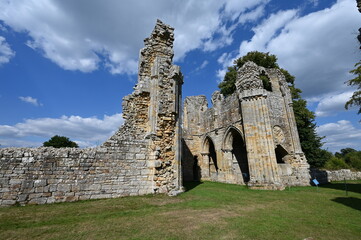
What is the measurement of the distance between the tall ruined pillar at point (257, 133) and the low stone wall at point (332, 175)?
19.1 feet

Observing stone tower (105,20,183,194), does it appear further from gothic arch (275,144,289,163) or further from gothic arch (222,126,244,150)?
gothic arch (275,144,289,163)

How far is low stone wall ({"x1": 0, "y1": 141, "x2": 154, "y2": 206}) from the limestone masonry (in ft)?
0.07

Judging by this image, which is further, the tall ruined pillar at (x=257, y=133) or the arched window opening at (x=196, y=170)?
the arched window opening at (x=196, y=170)

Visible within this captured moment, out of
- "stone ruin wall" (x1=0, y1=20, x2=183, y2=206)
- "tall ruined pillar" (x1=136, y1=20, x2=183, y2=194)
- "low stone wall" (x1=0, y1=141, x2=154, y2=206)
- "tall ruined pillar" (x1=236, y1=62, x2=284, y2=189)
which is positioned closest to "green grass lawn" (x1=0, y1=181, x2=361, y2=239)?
"low stone wall" (x1=0, y1=141, x2=154, y2=206)

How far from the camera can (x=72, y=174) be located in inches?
243

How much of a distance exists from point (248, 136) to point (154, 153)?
6726mm

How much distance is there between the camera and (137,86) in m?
8.81

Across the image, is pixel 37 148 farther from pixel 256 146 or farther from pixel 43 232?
pixel 256 146

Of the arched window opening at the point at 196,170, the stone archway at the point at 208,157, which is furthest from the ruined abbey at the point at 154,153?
the arched window opening at the point at 196,170

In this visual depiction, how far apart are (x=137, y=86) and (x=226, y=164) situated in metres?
10.6

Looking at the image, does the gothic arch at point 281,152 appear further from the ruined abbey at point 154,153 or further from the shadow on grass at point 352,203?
the shadow on grass at point 352,203

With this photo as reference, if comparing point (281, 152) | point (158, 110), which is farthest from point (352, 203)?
point (281, 152)

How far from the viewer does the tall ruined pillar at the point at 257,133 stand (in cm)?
1038

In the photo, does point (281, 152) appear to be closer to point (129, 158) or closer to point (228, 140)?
point (228, 140)
